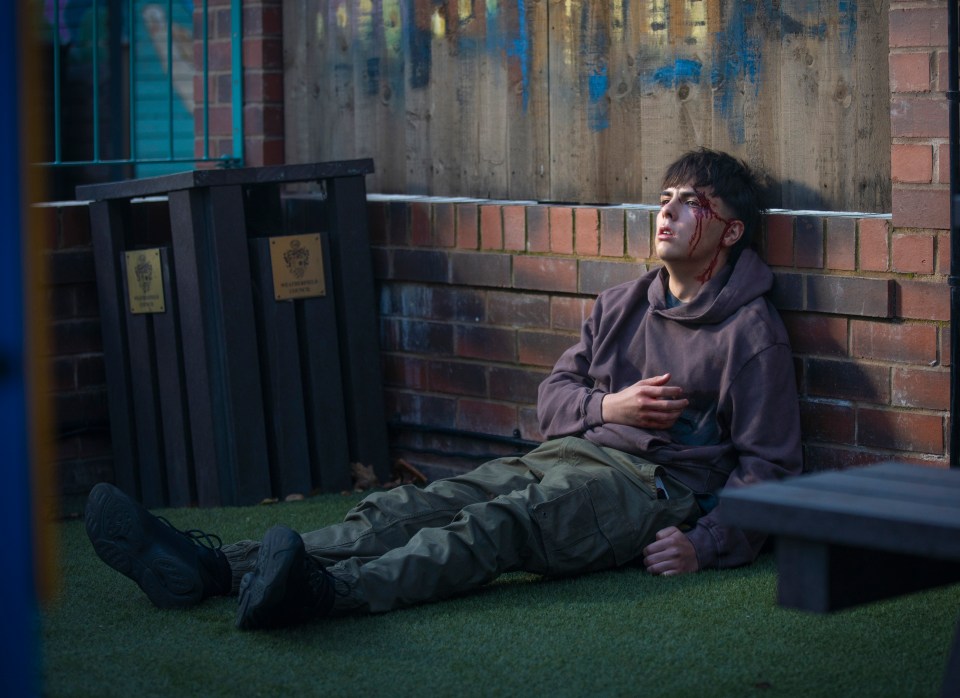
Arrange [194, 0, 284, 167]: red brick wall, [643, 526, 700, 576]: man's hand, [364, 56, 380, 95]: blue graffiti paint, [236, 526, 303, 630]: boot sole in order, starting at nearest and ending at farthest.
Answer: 1. [236, 526, 303, 630]: boot sole
2. [643, 526, 700, 576]: man's hand
3. [364, 56, 380, 95]: blue graffiti paint
4. [194, 0, 284, 167]: red brick wall

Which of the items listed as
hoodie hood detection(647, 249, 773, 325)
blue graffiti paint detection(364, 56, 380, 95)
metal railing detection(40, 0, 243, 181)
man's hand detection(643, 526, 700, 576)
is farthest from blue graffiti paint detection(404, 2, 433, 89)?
man's hand detection(643, 526, 700, 576)

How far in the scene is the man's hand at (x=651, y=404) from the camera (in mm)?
3662

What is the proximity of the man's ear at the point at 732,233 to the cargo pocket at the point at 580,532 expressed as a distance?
81 centimetres

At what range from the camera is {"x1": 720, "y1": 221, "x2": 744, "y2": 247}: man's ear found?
12.7 feet

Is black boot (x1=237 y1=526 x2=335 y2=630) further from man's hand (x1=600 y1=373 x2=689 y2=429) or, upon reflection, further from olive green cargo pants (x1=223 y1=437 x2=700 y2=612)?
man's hand (x1=600 y1=373 x2=689 y2=429)

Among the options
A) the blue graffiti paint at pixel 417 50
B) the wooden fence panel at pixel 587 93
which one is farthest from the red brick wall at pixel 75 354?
the blue graffiti paint at pixel 417 50

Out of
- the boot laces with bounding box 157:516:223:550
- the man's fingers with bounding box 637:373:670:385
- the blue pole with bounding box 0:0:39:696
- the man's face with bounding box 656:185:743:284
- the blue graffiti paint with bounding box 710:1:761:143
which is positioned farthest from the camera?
the blue graffiti paint with bounding box 710:1:761:143

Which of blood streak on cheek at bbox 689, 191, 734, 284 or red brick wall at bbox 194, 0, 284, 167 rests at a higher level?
red brick wall at bbox 194, 0, 284, 167

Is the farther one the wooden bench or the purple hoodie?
the purple hoodie

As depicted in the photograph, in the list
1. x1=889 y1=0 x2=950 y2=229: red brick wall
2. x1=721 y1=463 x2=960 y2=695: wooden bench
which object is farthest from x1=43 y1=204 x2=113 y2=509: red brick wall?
x1=721 y1=463 x2=960 y2=695: wooden bench

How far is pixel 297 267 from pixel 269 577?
190 centimetres

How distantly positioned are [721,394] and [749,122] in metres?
0.92

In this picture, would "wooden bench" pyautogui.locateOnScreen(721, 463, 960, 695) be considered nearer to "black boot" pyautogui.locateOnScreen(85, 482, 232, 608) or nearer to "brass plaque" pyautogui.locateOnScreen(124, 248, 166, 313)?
"black boot" pyautogui.locateOnScreen(85, 482, 232, 608)

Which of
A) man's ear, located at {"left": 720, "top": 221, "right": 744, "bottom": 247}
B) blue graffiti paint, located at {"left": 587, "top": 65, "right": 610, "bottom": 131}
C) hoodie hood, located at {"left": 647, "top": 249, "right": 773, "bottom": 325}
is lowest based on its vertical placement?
hoodie hood, located at {"left": 647, "top": 249, "right": 773, "bottom": 325}
